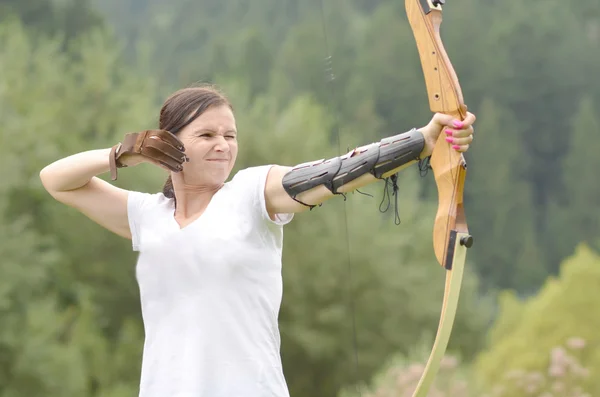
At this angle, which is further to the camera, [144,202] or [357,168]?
[144,202]

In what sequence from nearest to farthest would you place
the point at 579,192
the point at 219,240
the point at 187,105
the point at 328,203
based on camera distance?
the point at 219,240
the point at 187,105
the point at 328,203
the point at 579,192

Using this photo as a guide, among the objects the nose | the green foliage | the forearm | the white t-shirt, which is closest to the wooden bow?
the white t-shirt

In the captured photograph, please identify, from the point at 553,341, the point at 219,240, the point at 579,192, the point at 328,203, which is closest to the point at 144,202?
the point at 219,240

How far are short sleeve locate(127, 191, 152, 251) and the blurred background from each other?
20.7 ft

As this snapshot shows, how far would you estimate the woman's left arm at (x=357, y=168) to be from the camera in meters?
2.15

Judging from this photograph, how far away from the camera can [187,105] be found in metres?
2.33

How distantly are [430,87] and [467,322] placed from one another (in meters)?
8.25

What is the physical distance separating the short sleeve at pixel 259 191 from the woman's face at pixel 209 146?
0.06 m

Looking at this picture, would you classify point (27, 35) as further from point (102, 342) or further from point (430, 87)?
point (430, 87)

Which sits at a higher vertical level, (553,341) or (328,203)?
(328,203)

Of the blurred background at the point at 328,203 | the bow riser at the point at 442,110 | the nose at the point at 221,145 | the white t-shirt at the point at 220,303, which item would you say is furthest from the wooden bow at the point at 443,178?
the blurred background at the point at 328,203

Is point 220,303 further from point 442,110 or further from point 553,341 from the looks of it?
point 553,341

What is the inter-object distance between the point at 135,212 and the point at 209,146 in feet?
0.79

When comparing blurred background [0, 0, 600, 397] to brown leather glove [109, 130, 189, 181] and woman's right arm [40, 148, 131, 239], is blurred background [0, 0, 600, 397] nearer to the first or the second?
woman's right arm [40, 148, 131, 239]
